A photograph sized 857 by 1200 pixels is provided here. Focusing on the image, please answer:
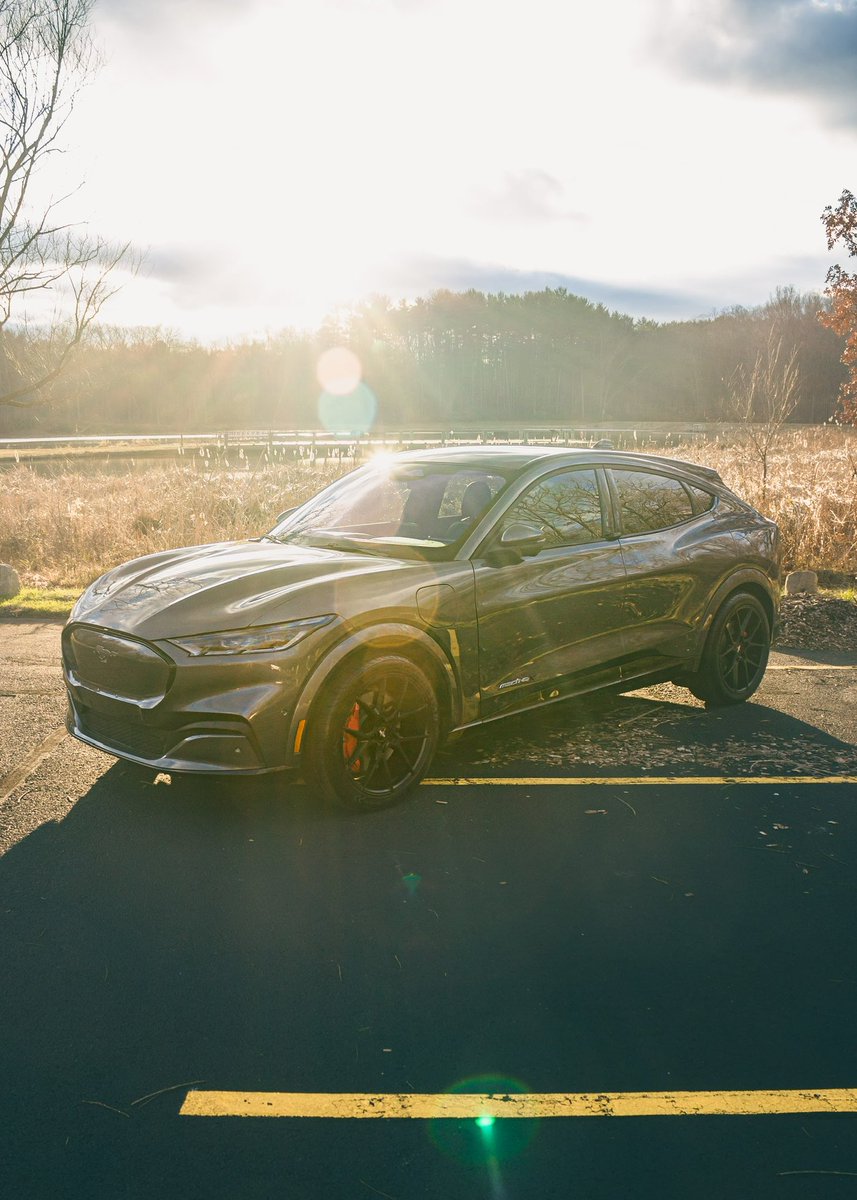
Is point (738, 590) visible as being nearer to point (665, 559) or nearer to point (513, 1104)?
point (665, 559)

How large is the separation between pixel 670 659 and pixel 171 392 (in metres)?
86.9

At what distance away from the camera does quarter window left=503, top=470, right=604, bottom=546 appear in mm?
5402

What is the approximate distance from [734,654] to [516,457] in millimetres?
2234

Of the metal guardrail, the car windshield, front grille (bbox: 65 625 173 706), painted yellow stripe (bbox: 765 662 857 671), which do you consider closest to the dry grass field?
painted yellow stripe (bbox: 765 662 857 671)

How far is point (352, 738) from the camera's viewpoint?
4.64 metres

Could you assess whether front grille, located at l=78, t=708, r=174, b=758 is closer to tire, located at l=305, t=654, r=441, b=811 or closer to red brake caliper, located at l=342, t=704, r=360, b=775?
tire, located at l=305, t=654, r=441, b=811

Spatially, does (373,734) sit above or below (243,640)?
below

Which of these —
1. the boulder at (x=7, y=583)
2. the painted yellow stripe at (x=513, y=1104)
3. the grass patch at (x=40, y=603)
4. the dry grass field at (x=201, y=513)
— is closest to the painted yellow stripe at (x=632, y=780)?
the painted yellow stripe at (x=513, y=1104)

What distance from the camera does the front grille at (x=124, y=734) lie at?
14.5 feet

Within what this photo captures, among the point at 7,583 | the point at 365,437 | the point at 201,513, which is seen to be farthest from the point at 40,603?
the point at 365,437

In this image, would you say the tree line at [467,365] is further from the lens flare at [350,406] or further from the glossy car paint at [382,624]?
the glossy car paint at [382,624]

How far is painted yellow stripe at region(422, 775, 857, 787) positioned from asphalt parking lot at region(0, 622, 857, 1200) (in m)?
0.02

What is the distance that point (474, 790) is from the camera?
17.1 feet

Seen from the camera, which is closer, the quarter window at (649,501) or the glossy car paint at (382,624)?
the glossy car paint at (382,624)
